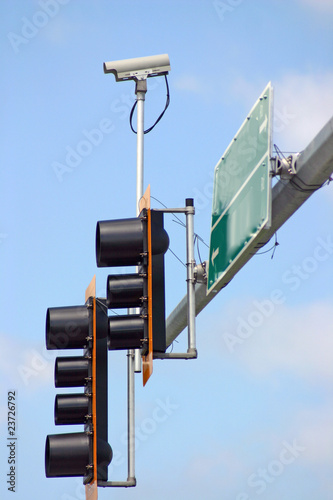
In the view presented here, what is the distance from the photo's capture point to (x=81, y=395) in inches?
352

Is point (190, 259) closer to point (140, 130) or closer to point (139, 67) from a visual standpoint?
point (140, 130)

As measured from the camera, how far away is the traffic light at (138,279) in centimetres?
759

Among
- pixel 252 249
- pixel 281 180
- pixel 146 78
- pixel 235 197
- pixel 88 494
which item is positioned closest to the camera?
pixel 281 180

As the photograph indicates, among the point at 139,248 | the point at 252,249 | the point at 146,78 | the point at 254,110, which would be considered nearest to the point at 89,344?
the point at 139,248

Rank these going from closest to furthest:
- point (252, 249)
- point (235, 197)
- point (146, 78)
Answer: point (252, 249) < point (235, 197) < point (146, 78)

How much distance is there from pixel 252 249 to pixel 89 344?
2.00 meters

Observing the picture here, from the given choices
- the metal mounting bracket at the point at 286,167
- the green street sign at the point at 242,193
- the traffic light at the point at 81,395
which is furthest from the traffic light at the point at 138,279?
the metal mounting bracket at the point at 286,167

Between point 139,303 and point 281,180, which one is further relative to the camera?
point 139,303

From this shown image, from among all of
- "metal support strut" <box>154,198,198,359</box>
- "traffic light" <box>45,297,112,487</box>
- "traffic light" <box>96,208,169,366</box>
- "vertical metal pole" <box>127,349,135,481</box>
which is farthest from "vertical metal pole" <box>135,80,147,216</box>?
"traffic light" <box>96,208,169,366</box>

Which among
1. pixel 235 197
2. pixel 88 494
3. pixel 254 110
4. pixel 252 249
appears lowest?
pixel 88 494

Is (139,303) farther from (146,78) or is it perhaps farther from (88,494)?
(146,78)

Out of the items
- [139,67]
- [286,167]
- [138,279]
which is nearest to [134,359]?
[138,279]

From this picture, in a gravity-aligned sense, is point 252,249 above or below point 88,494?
above

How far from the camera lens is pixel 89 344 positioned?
8.70 metres
